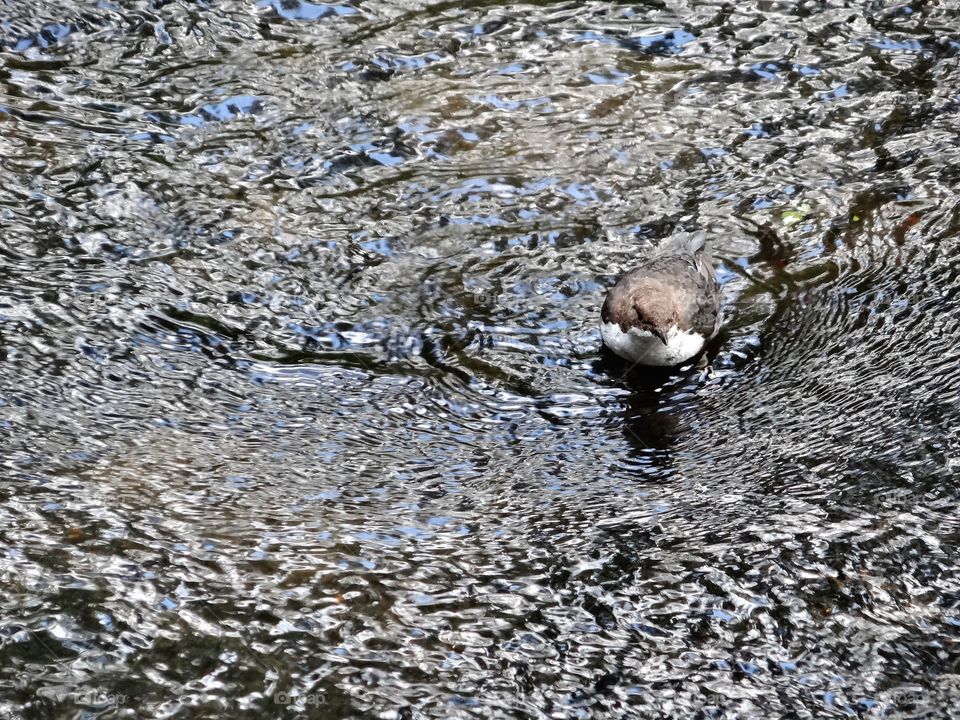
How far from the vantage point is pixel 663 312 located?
578 centimetres

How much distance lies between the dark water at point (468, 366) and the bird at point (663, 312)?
0.19 metres

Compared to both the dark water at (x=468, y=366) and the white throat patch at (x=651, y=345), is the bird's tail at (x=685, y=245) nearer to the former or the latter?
the dark water at (x=468, y=366)

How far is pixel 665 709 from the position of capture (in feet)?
11.2

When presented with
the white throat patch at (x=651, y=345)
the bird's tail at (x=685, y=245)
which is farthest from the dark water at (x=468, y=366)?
the bird's tail at (x=685, y=245)

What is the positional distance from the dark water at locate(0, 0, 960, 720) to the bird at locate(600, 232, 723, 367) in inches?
7.6

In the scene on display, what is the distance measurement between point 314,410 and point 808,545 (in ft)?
8.46

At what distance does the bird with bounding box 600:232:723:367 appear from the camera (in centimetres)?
577

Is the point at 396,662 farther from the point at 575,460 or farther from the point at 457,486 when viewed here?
the point at 575,460

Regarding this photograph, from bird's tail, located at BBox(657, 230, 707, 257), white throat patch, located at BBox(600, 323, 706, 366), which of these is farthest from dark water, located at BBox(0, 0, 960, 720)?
bird's tail, located at BBox(657, 230, 707, 257)

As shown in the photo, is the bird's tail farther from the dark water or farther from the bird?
the dark water

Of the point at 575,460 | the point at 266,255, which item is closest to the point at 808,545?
the point at 575,460

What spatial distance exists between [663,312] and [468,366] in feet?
3.93

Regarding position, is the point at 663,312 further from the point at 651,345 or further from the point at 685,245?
the point at 685,245

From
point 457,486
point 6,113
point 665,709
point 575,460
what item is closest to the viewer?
point 665,709
